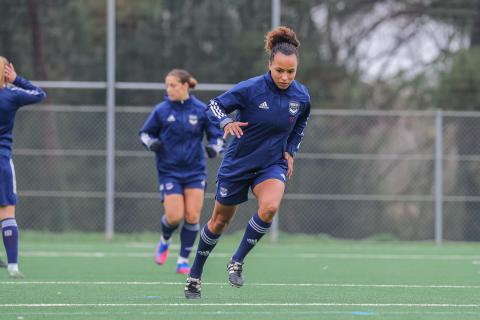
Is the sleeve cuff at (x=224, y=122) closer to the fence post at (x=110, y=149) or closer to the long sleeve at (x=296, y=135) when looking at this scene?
the long sleeve at (x=296, y=135)

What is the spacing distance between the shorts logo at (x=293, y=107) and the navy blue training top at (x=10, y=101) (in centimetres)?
303

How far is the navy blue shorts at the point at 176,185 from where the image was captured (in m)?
11.1

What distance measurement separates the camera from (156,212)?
17875mm

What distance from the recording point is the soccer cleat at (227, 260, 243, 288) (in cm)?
764

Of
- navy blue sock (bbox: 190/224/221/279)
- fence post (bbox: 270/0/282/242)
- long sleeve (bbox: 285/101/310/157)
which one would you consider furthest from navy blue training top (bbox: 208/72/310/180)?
A: fence post (bbox: 270/0/282/242)

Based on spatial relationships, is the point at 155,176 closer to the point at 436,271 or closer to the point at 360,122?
the point at 360,122

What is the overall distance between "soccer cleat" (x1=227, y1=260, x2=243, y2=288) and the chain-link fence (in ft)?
32.6

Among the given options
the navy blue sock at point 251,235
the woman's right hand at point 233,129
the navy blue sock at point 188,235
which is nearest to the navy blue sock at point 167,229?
the navy blue sock at point 188,235

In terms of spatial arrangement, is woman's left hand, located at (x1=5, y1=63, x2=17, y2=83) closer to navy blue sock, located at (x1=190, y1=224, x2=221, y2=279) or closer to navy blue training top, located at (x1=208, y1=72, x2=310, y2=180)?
navy blue training top, located at (x1=208, y1=72, x2=310, y2=180)

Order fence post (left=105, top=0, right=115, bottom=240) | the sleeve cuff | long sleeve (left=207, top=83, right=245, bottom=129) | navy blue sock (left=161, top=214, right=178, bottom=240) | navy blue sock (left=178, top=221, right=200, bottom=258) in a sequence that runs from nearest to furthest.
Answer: the sleeve cuff < long sleeve (left=207, top=83, right=245, bottom=129) < navy blue sock (left=178, top=221, right=200, bottom=258) < navy blue sock (left=161, top=214, right=178, bottom=240) < fence post (left=105, top=0, right=115, bottom=240)

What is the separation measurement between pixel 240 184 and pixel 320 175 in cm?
1004

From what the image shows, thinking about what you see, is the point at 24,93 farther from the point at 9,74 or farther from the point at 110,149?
the point at 110,149

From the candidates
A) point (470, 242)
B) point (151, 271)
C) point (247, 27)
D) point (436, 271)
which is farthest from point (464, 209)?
point (151, 271)

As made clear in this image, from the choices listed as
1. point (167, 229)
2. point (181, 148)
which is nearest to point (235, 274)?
point (181, 148)
